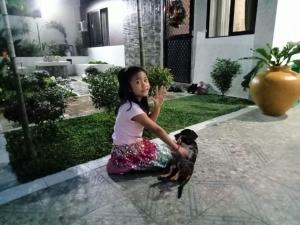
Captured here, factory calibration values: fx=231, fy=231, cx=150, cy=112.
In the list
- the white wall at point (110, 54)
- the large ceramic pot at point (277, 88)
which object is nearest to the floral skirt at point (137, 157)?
the large ceramic pot at point (277, 88)

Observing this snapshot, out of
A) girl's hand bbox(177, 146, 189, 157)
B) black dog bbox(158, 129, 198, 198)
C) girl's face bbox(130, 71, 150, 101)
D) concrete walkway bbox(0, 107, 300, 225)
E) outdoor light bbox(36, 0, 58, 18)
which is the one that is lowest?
concrete walkway bbox(0, 107, 300, 225)

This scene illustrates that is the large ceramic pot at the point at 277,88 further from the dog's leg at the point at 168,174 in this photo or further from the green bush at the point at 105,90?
the dog's leg at the point at 168,174

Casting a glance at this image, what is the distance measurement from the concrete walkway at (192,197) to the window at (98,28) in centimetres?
1003

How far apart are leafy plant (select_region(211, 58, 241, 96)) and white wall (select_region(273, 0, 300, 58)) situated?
3.02ft

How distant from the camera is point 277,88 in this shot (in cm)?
387

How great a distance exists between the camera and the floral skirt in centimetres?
223

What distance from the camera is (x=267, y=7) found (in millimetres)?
4688

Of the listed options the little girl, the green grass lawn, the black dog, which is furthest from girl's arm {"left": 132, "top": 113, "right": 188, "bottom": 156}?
the green grass lawn

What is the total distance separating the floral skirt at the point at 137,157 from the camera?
2229 millimetres

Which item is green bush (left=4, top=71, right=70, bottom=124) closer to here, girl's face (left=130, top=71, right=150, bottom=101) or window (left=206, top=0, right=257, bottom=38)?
girl's face (left=130, top=71, right=150, bottom=101)

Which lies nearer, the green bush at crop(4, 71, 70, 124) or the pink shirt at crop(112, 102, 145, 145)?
the pink shirt at crop(112, 102, 145, 145)

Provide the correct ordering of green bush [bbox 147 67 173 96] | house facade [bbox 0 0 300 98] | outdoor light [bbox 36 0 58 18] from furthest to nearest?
outdoor light [bbox 36 0 58 18]
house facade [bbox 0 0 300 98]
green bush [bbox 147 67 173 96]

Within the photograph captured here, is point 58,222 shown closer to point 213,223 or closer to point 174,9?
point 213,223

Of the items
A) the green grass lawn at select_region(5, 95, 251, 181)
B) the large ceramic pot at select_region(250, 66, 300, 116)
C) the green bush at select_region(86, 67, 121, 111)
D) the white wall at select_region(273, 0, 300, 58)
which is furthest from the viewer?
the white wall at select_region(273, 0, 300, 58)
